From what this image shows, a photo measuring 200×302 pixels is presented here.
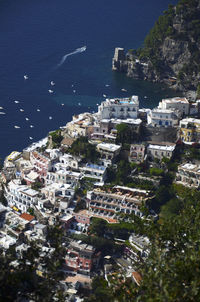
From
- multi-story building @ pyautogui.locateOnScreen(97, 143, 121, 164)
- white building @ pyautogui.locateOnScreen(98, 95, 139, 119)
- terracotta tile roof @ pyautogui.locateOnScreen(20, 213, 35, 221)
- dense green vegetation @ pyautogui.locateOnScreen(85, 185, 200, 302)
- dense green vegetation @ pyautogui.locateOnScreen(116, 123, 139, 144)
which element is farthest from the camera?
white building @ pyautogui.locateOnScreen(98, 95, 139, 119)

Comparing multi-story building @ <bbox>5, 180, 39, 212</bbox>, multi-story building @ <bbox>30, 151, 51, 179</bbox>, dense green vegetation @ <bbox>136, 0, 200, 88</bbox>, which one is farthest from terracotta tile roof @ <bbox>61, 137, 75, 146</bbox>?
dense green vegetation @ <bbox>136, 0, 200, 88</bbox>

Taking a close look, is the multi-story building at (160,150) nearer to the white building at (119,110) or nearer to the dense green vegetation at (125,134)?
the dense green vegetation at (125,134)

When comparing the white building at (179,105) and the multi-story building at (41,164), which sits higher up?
the white building at (179,105)

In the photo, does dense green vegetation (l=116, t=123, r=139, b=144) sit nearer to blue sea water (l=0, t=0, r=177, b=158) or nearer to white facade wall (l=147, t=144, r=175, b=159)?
white facade wall (l=147, t=144, r=175, b=159)

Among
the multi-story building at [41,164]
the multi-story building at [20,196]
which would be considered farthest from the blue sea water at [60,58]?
the multi-story building at [20,196]

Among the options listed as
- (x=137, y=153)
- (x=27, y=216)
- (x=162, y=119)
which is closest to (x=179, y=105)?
(x=162, y=119)

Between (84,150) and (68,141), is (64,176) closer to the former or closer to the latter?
(84,150)

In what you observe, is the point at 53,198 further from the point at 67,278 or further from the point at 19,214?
the point at 67,278
